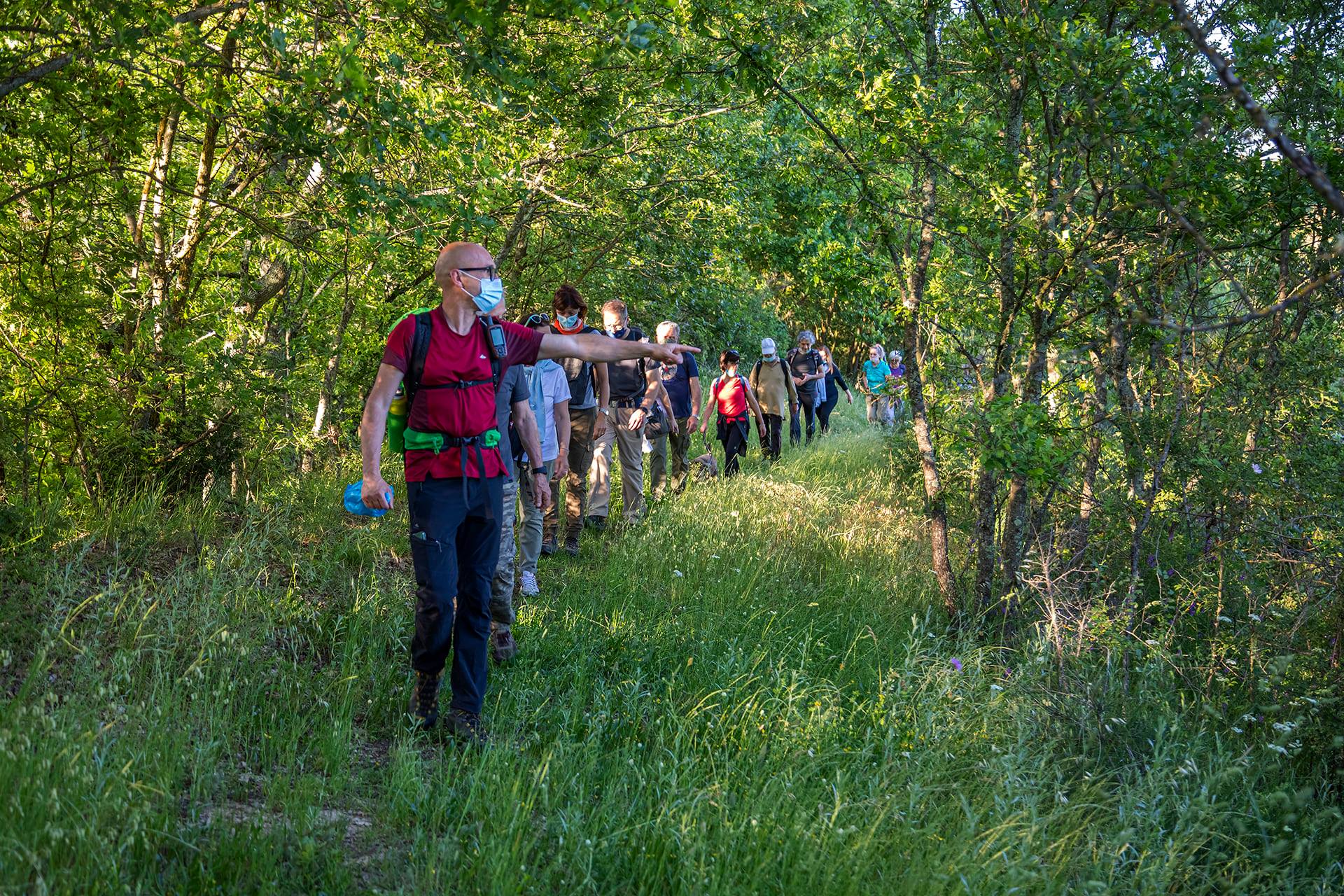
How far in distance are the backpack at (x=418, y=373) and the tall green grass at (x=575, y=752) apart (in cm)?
117

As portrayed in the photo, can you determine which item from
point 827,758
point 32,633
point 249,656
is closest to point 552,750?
point 827,758

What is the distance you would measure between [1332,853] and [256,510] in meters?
6.28

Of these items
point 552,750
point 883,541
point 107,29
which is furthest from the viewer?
point 883,541

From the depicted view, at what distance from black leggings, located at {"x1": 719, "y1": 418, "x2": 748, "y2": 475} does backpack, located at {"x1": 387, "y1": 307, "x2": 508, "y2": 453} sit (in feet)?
27.2

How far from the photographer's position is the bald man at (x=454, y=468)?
4.61m

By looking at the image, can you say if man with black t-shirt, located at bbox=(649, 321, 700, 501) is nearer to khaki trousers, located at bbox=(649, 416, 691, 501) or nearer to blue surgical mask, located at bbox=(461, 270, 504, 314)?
khaki trousers, located at bbox=(649, 416, 691, 501)

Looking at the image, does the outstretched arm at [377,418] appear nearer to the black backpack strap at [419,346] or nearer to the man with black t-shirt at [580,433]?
the black backpack strap at [419,346]

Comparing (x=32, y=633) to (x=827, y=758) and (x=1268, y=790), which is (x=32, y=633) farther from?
(x=1268, y=790)

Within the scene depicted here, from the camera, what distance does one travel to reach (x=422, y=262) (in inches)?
401

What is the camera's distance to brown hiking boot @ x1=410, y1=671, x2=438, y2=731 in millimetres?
4824

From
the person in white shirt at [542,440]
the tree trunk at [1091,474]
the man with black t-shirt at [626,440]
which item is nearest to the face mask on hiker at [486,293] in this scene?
the person in white shirt at [542,440]

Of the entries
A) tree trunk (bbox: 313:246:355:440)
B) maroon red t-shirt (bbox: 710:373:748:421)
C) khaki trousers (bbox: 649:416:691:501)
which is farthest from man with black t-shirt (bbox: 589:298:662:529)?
maroon red t-shirt (bbox: 710:373:748:421)

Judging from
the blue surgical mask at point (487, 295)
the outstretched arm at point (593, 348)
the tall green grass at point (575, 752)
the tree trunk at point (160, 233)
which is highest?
the tree trunk at point (160, 233)

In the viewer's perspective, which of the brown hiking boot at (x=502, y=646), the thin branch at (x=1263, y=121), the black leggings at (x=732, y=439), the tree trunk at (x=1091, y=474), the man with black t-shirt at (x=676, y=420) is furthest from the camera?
the black leggings at (x=732, y=439)
